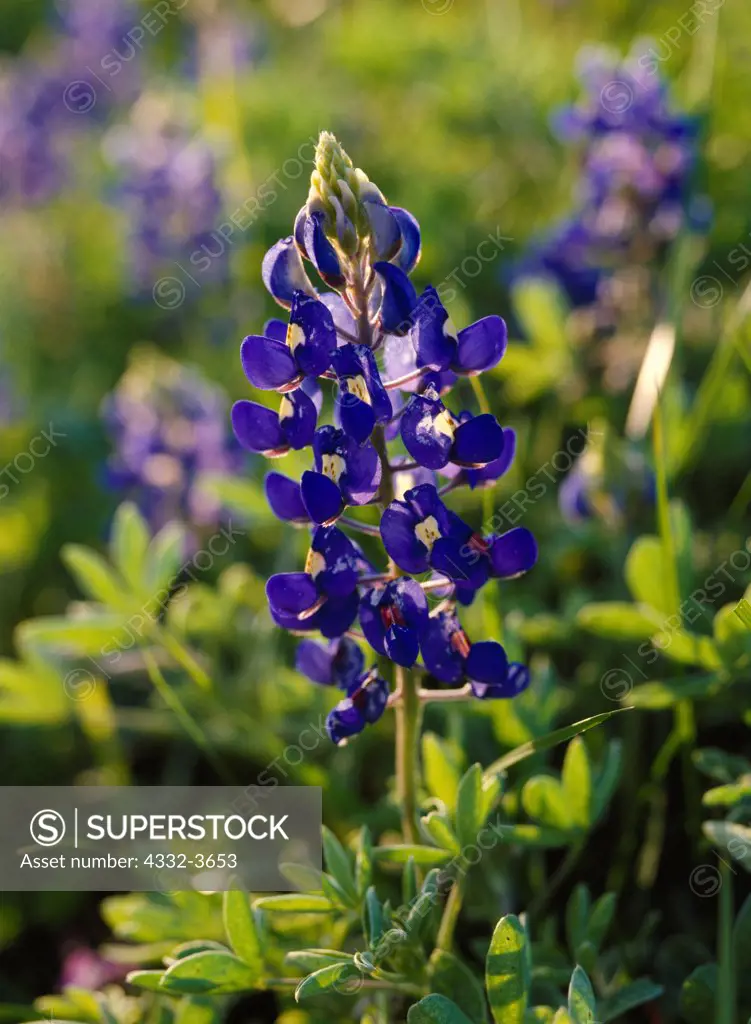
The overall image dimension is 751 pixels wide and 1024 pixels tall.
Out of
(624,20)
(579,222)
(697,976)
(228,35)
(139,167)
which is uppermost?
(228,35)

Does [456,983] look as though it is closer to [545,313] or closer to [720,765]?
[720,765]

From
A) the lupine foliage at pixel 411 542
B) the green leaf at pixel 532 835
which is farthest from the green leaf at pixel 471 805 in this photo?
the green leaf at pixel 532 835

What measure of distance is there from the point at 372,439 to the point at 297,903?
2.83 ft

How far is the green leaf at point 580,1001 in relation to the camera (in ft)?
5.45

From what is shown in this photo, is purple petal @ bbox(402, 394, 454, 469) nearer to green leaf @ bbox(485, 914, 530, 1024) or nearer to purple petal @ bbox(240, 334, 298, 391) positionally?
purple petal @ bbox(240, 334, 298, 391)

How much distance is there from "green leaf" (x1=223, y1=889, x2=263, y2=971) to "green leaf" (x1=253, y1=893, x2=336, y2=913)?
0.03 meters

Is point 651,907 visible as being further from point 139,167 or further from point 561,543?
point 139,167

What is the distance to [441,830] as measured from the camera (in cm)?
188

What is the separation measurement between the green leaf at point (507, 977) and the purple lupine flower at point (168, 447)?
224 cm

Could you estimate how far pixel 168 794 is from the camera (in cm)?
304

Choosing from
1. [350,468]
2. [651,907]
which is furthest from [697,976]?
[350,468]

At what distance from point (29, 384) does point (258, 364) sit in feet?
12.4

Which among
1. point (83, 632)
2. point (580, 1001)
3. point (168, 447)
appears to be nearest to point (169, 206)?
point (168, 447)

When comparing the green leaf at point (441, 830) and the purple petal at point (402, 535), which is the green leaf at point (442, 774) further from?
the purple petal at point (402, 535)
